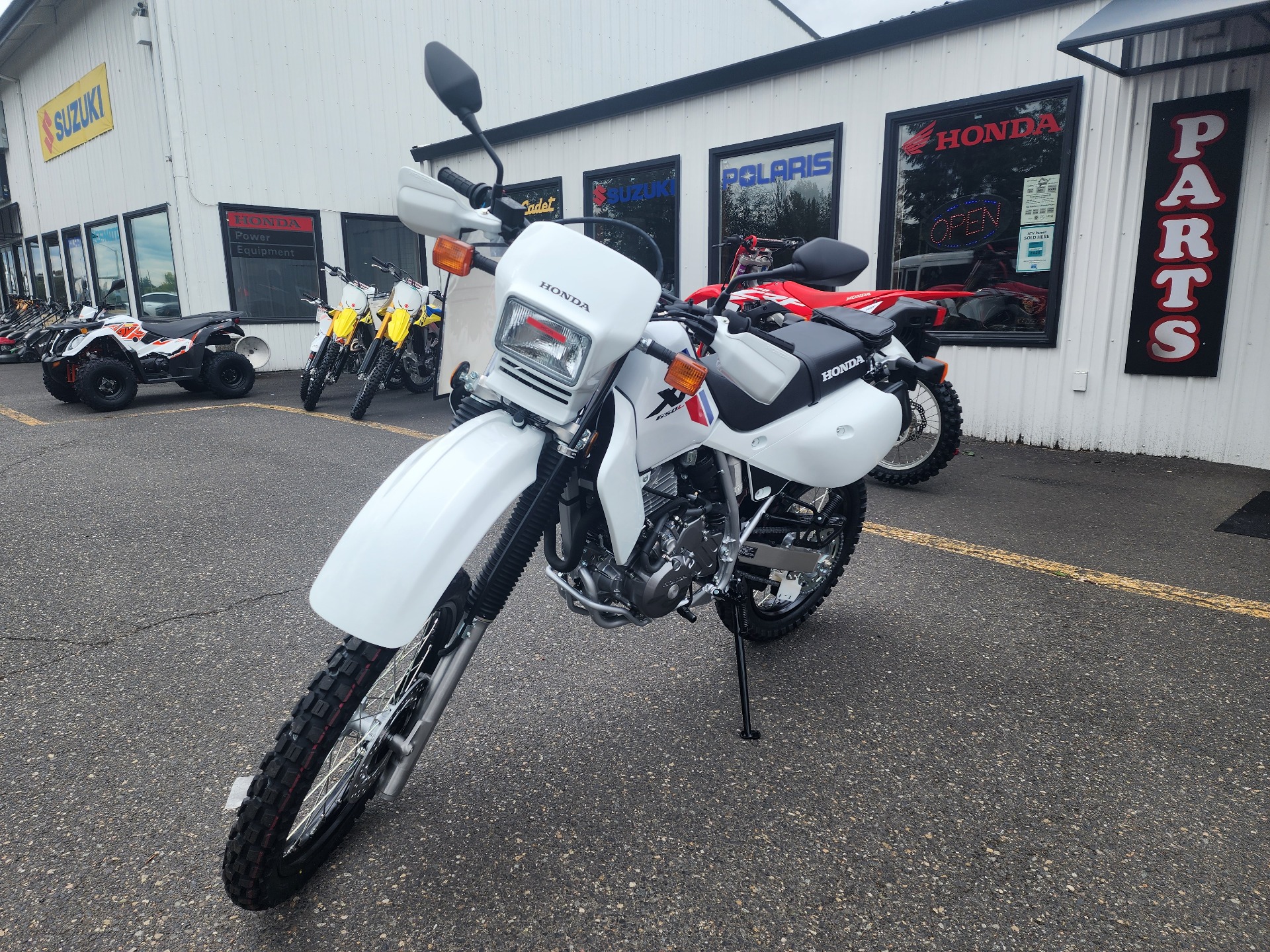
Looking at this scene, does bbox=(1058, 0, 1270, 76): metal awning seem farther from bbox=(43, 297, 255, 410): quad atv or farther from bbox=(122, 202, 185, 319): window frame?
bbox=(122, 202, 185, 319): window frame

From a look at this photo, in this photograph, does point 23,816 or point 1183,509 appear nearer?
point 23,816

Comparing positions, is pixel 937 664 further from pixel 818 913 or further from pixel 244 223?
pixel 244 223

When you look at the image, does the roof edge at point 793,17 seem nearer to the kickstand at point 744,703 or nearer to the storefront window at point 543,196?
the storefront window at point 543,196

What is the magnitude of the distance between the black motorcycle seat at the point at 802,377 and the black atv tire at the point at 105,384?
8.00 m

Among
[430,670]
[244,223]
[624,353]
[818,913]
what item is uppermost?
[244,223]

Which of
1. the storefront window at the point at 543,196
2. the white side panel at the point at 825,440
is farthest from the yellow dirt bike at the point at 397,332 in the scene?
the white side panel at the point at 825,440

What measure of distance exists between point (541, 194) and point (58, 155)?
11571 mm

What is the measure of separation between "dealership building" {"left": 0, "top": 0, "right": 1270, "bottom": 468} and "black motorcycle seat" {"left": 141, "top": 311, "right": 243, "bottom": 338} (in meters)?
2.74

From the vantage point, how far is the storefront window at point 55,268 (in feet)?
54.7

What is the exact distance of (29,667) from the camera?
2.73 meters

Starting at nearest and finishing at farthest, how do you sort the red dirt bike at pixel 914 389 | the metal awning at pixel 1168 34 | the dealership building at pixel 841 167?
the metal awning at pixel 1168 34, the red dirt bike at pixel 914 389, the dealership building at pixel 841 167

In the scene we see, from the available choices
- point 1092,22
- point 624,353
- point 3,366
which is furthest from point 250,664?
point 3,366

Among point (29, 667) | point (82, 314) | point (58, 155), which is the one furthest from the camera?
point (58, 155)

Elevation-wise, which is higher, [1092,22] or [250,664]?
[1092,22]
